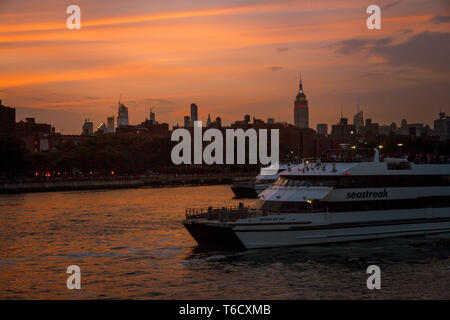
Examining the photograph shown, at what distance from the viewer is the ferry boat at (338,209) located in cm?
3959

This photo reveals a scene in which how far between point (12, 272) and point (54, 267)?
94.9 inches

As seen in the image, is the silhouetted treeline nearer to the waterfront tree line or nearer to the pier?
the waterfront tree line

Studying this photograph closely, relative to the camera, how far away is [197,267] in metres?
36.5

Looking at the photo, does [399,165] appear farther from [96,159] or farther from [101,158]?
[101,158]

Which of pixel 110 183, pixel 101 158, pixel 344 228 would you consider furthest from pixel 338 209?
pixel 101 158

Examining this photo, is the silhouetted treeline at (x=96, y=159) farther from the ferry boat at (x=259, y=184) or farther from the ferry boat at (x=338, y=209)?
the ferry boat at (x=338, y=209)

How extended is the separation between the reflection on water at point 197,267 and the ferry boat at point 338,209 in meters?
0.85

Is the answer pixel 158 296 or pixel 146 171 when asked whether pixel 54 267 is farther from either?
pixel 146 171

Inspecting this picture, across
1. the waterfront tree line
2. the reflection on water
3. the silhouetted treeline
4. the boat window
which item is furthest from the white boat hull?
the silhouetted treeline

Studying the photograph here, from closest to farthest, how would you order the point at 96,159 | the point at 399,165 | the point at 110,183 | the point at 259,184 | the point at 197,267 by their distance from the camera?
1. the point at 197,267
2. the point at 399,165
3. the point at 259,184
4. the point at 110,183
5. the point at 96,159

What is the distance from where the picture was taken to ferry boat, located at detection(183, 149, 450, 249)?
3959 cm

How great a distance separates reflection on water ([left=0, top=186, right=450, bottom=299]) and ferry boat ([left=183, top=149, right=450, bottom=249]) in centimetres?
85

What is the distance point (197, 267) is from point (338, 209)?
36.4ft
